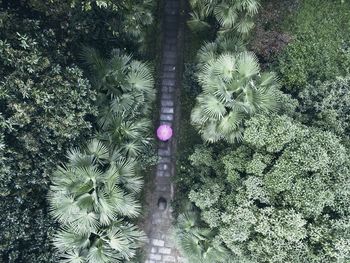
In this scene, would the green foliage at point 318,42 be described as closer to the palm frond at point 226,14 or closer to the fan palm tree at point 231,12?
the fan palm tree at point 231,12

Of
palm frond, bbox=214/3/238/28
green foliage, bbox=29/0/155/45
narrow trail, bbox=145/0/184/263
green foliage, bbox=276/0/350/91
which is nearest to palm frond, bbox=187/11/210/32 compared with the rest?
palm frond, bbox=214/3/238/28

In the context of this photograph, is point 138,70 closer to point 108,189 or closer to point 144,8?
point 144,8

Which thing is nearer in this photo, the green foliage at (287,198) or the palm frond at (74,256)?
the green foliage at (287,198)

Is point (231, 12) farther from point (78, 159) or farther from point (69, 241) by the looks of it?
point (69, 241)

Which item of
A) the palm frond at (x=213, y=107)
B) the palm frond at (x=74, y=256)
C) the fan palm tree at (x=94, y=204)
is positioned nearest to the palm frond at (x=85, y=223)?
the fan palm tree at (x=94, y=204)

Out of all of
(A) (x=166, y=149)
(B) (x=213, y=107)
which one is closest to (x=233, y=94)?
(B) (x=213, y=107)

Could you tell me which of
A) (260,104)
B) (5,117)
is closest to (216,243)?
(260,104)

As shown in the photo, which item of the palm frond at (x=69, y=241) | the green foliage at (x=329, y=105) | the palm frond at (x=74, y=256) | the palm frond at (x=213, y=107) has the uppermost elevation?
the green foliage at (x=329, y=105)
